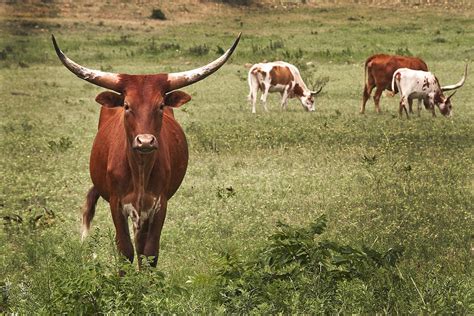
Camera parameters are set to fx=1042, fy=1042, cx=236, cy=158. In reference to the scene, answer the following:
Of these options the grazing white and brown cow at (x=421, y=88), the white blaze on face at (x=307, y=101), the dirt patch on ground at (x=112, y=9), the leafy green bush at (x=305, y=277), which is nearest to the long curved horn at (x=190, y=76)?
the leafy green bush at (x=305, y=277)

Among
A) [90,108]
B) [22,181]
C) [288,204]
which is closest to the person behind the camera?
[288,204]

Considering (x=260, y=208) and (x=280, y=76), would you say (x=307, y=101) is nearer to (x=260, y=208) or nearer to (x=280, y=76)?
(x=280, y=76)

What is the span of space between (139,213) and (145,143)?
29.9 inches

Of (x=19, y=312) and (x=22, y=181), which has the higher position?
(x=19, y=312)

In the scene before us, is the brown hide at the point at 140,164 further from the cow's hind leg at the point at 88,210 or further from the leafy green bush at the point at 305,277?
the cow's hind leg at the point at 88,210

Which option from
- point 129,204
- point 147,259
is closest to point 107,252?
point 129,204

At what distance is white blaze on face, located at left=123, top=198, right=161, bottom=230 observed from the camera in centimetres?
821

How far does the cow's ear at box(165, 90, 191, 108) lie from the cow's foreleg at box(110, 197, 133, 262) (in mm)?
885

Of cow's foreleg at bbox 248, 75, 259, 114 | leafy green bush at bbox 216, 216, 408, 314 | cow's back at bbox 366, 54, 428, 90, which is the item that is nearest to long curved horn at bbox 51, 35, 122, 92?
leafy green bush at bbox 216, 216, 408, 314

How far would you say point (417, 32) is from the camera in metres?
49.3

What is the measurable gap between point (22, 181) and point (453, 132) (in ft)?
27.3

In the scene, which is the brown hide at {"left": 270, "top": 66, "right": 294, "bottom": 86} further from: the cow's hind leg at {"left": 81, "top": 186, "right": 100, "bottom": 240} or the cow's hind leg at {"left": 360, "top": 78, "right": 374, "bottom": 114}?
the cow's hind leg at {"left": 81, "top": 186, "right": 100, "bottom": 240}

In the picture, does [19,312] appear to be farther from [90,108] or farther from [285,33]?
[285,33]

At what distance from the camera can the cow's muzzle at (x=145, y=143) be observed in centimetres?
771
